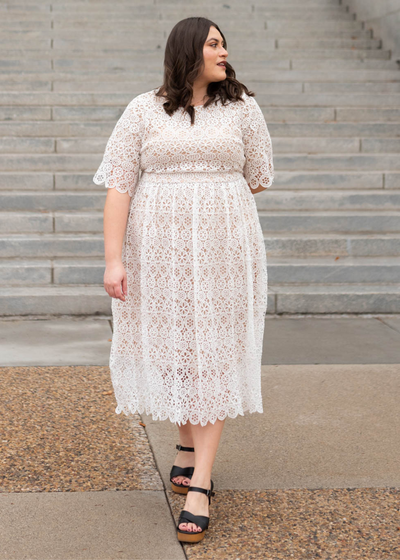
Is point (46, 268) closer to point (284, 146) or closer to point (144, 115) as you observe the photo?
point (284, 146)

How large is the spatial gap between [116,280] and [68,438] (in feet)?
3.90

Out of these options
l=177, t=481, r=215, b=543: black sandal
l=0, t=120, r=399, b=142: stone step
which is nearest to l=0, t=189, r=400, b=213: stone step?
l=0, t=120, r=399, b=142: stone step

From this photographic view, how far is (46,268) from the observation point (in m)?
6.73

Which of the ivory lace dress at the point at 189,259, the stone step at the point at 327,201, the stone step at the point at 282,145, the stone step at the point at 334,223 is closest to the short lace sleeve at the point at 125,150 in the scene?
the ivory lace dress at the point at 189,259

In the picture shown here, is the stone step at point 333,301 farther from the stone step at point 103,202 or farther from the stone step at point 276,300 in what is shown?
the stone step at point 103,202

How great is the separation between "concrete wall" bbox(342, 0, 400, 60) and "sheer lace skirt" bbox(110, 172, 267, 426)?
879 cm

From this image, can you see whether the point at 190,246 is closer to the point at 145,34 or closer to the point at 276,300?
the point at 276,300

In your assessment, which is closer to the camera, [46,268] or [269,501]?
[269,501]

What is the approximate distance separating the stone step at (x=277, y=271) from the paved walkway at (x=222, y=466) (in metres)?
1.36

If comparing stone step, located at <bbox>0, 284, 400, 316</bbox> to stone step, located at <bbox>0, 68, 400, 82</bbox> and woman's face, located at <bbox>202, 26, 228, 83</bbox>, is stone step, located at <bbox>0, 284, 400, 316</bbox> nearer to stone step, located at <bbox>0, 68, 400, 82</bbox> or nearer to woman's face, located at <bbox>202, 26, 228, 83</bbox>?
woman's face, located at <bbox>202, 26, 228, 83</bbox>

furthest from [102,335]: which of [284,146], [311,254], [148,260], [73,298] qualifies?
[284,146]

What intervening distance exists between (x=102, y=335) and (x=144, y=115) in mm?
3001

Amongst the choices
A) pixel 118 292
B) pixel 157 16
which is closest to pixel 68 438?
pixel 118 292

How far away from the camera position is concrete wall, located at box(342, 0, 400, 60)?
36.2ft
